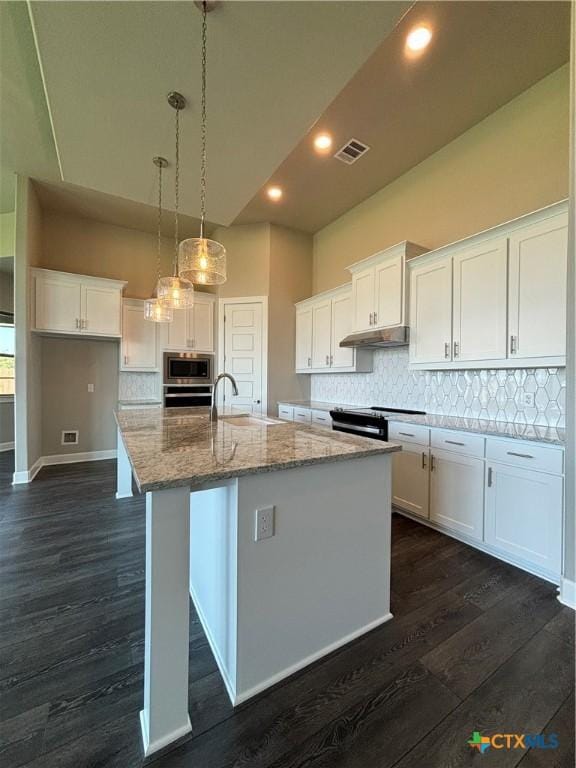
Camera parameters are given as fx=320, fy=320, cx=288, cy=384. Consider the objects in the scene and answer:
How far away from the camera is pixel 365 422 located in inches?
125

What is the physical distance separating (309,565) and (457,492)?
1631 mm

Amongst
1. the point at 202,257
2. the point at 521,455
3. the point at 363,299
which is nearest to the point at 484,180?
the point at 363,299

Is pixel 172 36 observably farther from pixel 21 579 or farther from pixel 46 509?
pixel 46 509

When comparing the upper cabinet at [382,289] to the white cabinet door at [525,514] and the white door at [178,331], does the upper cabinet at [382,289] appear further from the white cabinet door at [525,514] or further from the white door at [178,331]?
the white door at [178,331]

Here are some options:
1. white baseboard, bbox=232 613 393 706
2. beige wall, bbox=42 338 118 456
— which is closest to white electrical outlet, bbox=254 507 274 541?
white baseboard, bbox=232 613 393 706

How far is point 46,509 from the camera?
10.2 feet

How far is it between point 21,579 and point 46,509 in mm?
1235

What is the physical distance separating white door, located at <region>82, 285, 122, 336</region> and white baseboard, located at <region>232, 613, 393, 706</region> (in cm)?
447

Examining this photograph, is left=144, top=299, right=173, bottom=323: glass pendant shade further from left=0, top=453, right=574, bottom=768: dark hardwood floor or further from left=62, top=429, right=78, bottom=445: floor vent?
left=62, top=429, right=78, bottom=445: floor vent

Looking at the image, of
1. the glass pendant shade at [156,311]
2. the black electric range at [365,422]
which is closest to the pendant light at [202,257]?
the glass pendant shade at [156,311]

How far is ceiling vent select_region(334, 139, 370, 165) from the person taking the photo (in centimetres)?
327

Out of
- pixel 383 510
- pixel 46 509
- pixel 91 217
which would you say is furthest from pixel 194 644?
pixel 91 217

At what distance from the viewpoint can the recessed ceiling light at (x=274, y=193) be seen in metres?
4.08

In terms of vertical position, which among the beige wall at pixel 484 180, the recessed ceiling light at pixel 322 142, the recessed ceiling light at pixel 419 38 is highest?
the recessed ceiling light at pixel 322 142
